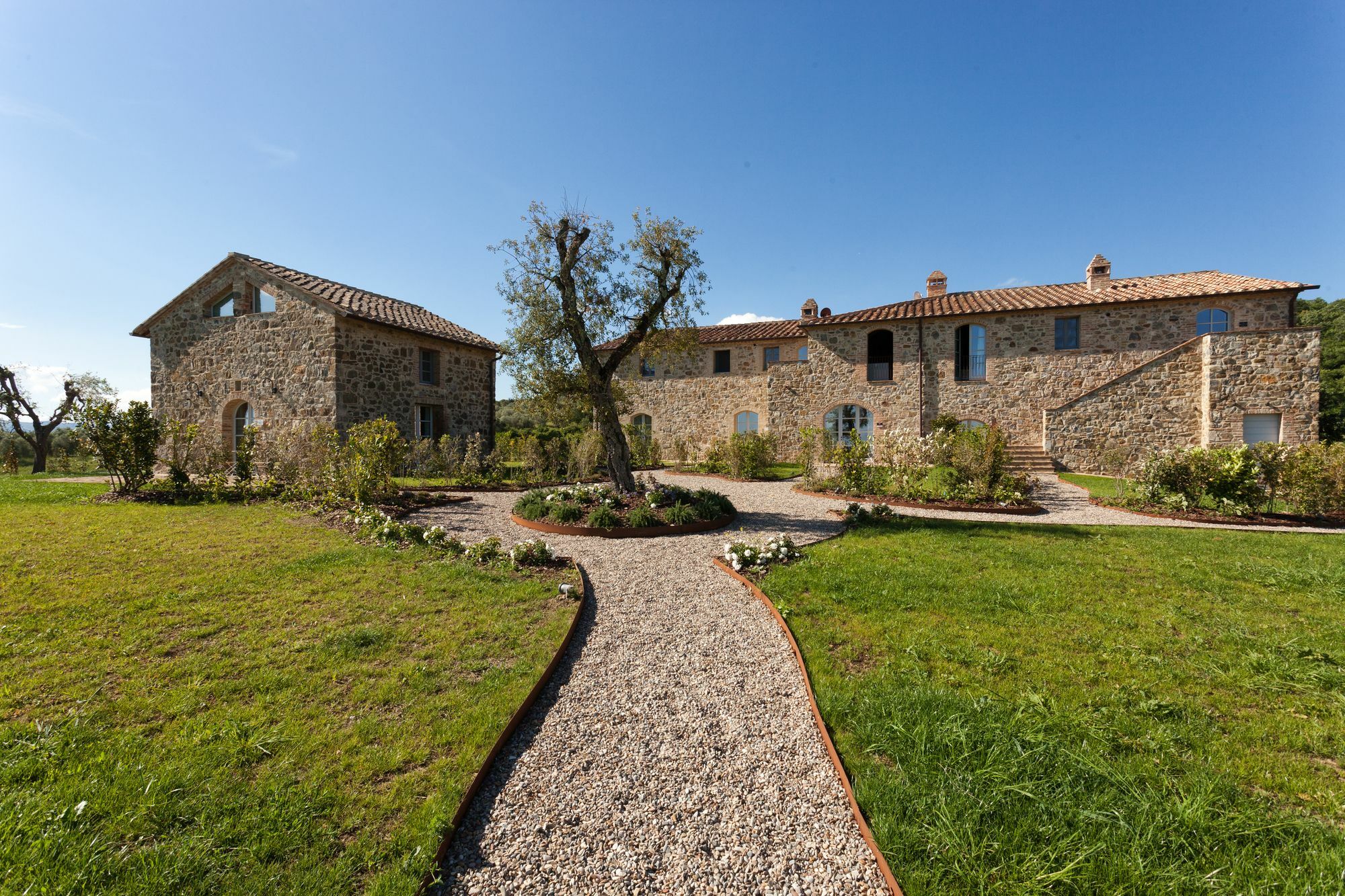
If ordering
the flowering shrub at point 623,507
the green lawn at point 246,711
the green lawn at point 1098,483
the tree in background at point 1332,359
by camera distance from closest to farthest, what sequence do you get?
the green lawn at point 246,711 < the flowering shrub at point 623,507 < the green lawn at point 1098,483 < the tree in background at point 1332,359

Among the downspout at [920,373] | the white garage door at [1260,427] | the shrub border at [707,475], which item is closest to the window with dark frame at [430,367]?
the shrub border at [707,475]

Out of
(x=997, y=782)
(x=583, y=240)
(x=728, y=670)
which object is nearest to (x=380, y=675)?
(x=728, y=670)

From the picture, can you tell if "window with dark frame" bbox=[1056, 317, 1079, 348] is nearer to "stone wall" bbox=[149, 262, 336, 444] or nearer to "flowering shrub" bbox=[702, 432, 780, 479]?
"flowering shrub" bbox=[702, 432, 780, 479]

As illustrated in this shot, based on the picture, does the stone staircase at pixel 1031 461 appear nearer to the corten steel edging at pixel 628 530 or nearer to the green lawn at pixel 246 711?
the corten steel edging at pixel 628 530

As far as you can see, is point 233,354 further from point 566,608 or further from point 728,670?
point 728,670

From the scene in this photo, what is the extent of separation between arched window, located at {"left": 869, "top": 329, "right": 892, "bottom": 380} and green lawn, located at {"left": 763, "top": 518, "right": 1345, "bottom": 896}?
46.9 feet

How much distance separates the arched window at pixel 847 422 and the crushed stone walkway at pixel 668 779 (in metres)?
16.1

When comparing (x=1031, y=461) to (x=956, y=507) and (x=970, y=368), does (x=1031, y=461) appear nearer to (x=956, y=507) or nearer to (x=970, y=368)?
(x=970, y=368)

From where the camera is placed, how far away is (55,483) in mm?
A: 12094

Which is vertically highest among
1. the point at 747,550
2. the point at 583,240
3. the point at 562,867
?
the point at 583,240

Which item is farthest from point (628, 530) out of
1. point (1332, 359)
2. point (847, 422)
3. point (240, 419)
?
point (1332, 359)

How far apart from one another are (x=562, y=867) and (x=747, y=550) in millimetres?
4214

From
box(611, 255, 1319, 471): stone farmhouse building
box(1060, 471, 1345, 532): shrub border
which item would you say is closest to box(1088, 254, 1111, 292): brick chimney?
box(611, 255, 1319, 471): stone farmhouse building

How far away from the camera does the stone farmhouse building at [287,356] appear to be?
13430mm
